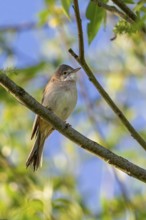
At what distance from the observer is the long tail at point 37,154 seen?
6156 millimetres

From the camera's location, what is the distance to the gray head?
7305 millimetres

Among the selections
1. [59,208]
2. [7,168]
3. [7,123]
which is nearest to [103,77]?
[7,123]

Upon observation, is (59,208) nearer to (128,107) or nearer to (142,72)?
(128,107)

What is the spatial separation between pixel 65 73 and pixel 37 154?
1.43m

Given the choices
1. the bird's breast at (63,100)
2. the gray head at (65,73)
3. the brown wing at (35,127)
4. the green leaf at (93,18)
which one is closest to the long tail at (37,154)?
the brown wing at (35,127)

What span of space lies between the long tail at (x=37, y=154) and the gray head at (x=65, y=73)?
82 centimetres

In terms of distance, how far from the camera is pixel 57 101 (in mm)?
6879

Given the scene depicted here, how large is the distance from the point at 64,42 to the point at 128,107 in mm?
1352

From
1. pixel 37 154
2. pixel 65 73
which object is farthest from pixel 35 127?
pixel 65 73

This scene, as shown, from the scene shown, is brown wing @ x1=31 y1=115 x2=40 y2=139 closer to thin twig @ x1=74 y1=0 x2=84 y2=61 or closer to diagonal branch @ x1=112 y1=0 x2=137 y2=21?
thin twig @ x1=74 y1=0 x2=84 y2=61

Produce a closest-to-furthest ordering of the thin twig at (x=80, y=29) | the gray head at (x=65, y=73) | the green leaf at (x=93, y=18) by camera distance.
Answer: the thin twig at (x=80, y=29), the green leaf at (x=93, y=18), the gray head at (x=65, y=73)

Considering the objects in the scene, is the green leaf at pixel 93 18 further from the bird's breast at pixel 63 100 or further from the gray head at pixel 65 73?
the gray head at pixel 65 73

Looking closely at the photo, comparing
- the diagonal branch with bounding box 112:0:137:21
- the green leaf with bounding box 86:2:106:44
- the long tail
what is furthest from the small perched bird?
the diagonal branch with bounding box 112:0:137:21

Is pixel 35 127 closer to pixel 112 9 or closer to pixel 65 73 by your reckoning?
pixel 65 73
